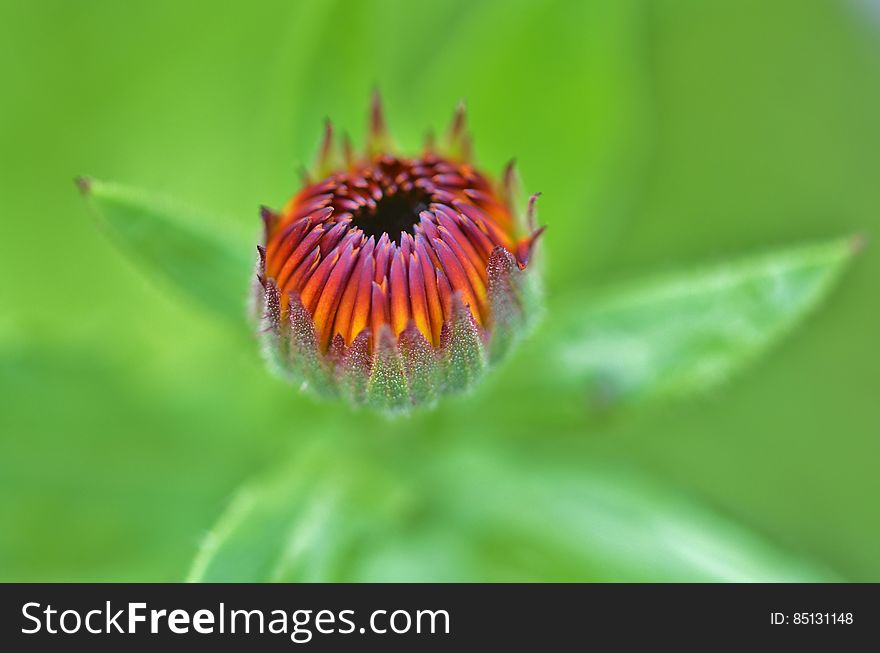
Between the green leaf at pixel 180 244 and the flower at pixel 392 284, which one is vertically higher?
the green leaf at pixel 180 244

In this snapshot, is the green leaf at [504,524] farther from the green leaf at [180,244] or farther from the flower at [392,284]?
the flower at [392,284]

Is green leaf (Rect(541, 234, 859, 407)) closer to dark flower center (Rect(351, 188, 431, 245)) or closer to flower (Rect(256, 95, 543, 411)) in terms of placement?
flower (Rect(256, 95, 543, 411))

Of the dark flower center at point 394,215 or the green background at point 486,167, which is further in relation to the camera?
the green background at point 486,167

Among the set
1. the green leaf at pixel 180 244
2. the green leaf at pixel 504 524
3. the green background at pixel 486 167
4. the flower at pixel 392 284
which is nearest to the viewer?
the flower at pixel 392 284

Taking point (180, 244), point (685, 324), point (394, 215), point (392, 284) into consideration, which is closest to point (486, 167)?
point (685, 324)

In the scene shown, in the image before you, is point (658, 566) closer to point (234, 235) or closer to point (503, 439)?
point (503, 439)

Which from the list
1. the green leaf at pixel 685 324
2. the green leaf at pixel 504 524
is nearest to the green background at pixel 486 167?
the green leaf at pixel 504 524
